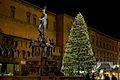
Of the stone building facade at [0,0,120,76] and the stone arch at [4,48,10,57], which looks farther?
the stone building facade at [0,0,120,76]

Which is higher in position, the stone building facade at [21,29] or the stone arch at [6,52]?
the stone building facade at [21,29]

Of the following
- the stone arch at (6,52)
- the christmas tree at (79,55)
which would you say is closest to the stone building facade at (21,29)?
the stone arch at (6,52)

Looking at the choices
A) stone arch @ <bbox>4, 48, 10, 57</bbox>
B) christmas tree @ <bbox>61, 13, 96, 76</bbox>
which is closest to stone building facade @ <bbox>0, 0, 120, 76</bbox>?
stone arch @ <bbox>4, 48, 10, 57</bbox>

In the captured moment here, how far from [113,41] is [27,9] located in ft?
129

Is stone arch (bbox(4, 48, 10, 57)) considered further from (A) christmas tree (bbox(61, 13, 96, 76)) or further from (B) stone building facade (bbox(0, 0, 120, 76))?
(A) christmas tree (bbox(61, 13, 96, 76))

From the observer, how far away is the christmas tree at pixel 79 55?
2919 cm

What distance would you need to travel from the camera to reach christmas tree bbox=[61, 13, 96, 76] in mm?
29188

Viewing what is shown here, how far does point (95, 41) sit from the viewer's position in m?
57.1

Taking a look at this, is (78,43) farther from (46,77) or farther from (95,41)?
(95,41)

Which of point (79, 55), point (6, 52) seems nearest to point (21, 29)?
point (6, 52)

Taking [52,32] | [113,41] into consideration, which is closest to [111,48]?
[113,41]

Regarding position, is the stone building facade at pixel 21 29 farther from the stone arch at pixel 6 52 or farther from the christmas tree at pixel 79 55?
the christmas tree at pixel 79 55

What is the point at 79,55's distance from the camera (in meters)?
29.6

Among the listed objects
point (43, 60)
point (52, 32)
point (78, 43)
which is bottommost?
point (43, 60)
